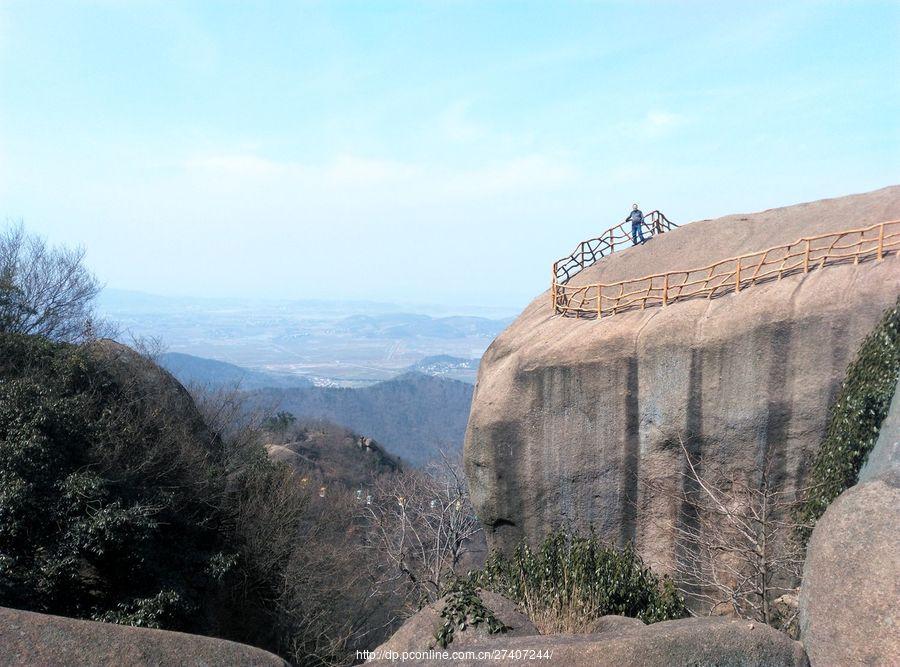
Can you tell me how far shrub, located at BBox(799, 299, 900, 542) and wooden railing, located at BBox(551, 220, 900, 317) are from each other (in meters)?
1.40

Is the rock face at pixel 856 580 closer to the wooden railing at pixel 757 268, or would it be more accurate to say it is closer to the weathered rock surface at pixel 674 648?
the weathered rock surface at pixel 674 648

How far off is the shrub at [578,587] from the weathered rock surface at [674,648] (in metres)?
2.27

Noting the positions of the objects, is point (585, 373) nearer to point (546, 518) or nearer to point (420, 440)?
point (546, 518)

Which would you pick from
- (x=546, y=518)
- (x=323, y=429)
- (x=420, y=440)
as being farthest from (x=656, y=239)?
(x=420, y=440)

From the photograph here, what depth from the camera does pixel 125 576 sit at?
11.2 meters

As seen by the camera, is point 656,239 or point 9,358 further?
point 656,239

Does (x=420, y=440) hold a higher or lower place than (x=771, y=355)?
lower

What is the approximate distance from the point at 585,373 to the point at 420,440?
328 feet

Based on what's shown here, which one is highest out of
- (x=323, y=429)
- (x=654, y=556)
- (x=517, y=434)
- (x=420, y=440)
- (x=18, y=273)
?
(x=18, y=273)

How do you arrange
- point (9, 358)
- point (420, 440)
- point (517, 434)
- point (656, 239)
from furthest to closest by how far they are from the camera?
point (420, 440), point (656, 239), point (9, 358), point (517, 434)

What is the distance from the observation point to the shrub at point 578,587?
8.48m

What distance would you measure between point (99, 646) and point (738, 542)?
858 cm

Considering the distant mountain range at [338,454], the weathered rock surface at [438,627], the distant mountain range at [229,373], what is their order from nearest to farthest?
the weathered rock surface at [438,627] → the distant mountain range at [338,454] → the distant mountain range at [229,373]

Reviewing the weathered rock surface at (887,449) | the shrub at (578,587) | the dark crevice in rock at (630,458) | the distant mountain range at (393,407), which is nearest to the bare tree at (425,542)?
the dark crevice in rock at (630,458)
